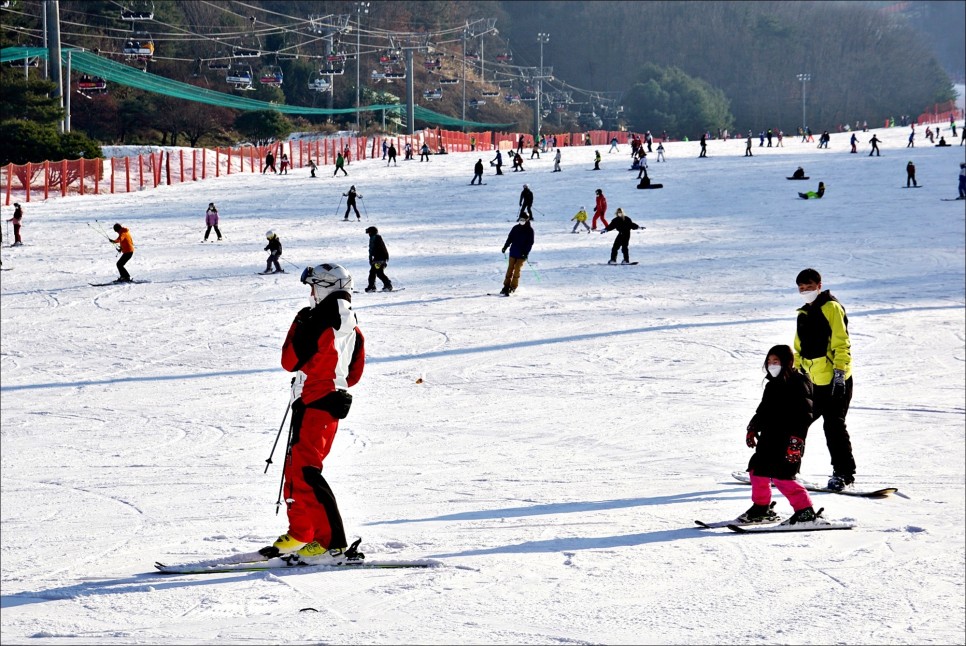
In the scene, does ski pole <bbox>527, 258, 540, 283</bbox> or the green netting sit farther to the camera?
the green netting

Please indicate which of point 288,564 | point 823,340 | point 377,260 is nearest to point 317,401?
point 288,564

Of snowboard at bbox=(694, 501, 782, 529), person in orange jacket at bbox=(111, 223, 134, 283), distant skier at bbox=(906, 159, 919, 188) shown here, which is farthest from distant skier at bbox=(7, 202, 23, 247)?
distant skier at bbox=(906, 159, 919, 188)

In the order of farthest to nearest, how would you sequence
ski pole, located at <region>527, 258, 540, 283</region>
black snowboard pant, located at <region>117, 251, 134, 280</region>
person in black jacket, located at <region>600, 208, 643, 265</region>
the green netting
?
1. the green netting
2. person in black jacket, located at <region>600, 208, 643, 265</region>
3. ski pole, located at <region>527, 258, 540, 283</region>
4. black snowboard pant, located at <region>117, 251, 134, 280</region>

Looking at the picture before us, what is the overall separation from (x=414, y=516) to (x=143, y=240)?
73.5 feet

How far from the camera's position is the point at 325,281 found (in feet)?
19.4

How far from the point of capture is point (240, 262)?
974 inches

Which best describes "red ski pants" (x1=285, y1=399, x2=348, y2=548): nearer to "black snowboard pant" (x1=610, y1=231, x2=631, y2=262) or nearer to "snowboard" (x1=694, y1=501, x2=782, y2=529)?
"snowboard" (x1=694, y1=501, x2=782, y2=529)

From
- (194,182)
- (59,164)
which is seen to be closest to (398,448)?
(59,164)

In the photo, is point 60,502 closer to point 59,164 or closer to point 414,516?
point 414,516

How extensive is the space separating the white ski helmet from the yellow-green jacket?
128 inches

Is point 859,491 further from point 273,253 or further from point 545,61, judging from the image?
point 545,61

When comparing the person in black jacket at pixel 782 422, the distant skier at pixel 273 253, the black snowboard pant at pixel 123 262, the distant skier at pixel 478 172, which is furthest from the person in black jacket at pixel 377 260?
the distant skier at pixel 478 172

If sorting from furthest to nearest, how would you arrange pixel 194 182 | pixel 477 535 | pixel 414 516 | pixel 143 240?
pixel 194 182 → pixel 143 240 → pixel 414 516 → pixel 477 535

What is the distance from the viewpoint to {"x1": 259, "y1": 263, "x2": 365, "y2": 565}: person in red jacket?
588 cm
